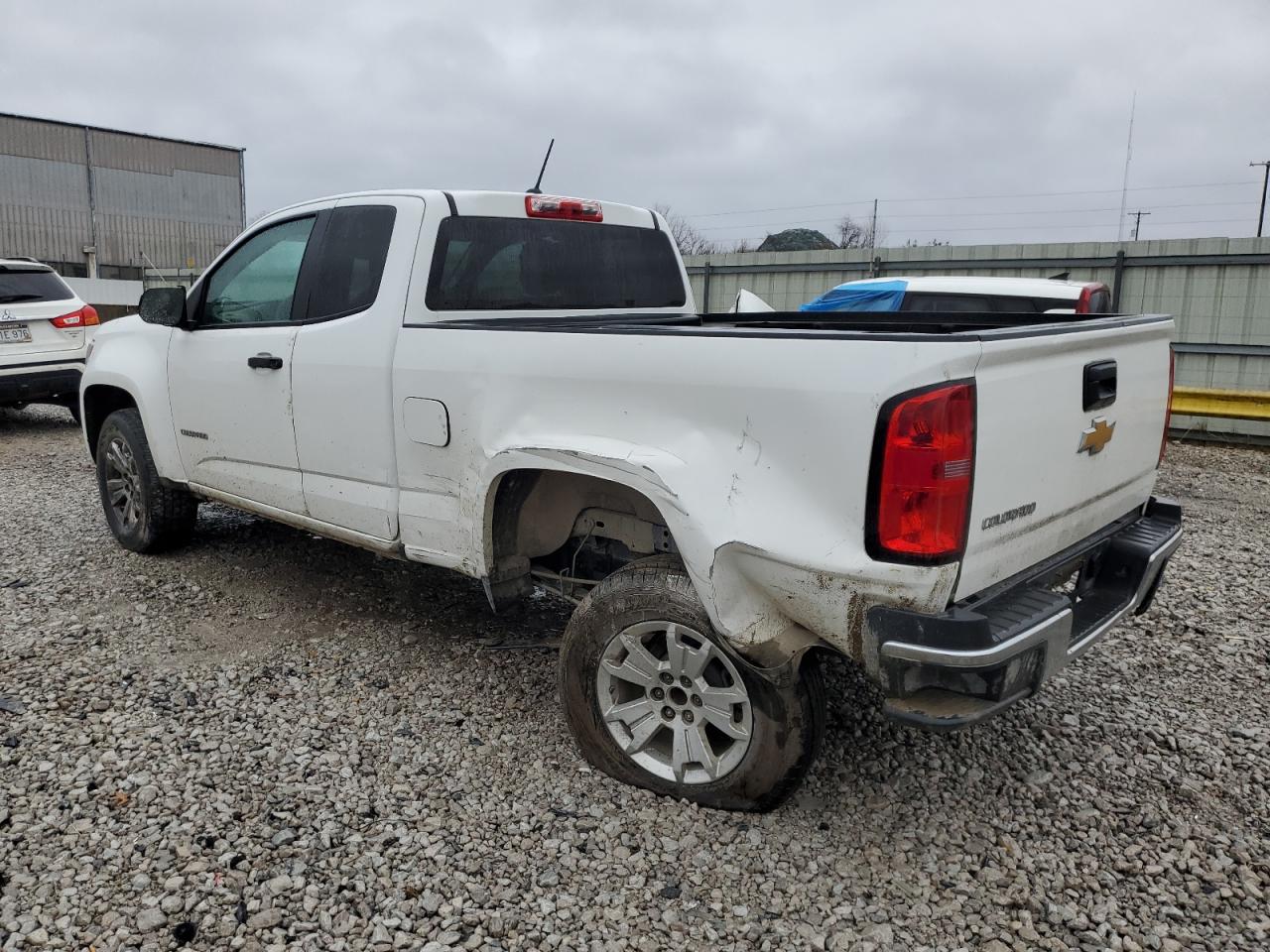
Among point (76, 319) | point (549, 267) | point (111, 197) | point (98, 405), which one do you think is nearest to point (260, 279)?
point (549, 267)

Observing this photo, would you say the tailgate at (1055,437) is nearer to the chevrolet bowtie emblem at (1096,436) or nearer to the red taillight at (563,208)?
the chevrolet bowtie emblem at (1096,436)

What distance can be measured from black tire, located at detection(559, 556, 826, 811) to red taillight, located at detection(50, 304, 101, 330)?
8.47 metres

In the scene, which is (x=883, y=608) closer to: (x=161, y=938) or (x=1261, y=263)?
(x=161, y=938)

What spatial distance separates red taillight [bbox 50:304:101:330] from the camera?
9336 millimetres

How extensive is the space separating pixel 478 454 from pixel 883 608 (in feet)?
4.90

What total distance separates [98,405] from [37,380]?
4.42m

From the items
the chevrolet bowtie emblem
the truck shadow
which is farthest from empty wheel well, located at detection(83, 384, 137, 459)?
the truck shadow

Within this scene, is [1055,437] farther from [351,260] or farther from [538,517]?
[351,260]

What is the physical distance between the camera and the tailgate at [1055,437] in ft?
7.79

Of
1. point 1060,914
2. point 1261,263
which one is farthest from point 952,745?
point 1261,263

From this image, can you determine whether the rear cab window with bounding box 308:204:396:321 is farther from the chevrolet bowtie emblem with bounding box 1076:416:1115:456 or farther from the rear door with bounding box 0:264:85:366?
the rear door with bounding box 0:264:85:366

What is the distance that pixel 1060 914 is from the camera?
2.52 m

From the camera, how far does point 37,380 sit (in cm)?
917

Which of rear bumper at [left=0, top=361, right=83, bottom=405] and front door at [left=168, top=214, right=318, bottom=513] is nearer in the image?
front door at [left=168, top=214, right=318, bottom=513]
